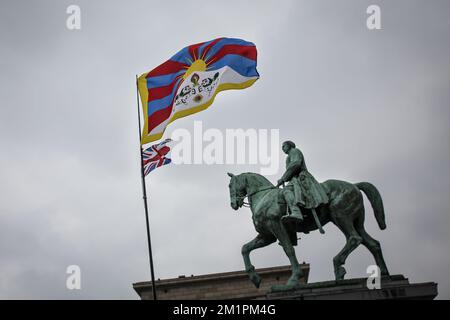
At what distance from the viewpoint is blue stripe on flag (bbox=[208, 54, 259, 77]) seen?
62.1 feet

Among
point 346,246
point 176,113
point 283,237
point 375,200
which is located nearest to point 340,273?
point 346,246

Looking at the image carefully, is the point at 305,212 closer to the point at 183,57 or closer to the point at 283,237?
the point at 283,237

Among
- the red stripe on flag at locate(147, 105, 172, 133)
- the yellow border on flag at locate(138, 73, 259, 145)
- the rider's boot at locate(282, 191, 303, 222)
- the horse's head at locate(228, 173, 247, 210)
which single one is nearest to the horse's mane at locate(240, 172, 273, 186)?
→ the horse's head at locate(228, 173, 247, 210)

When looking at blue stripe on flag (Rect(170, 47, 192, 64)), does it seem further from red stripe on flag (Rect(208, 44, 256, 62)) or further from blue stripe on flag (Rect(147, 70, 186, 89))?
red stripe on flag (Rect(208, 44, 256, 62))

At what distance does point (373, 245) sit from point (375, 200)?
1.32 m

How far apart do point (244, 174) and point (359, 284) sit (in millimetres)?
4763

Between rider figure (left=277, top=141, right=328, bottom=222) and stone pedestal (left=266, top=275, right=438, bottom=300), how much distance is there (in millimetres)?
1912

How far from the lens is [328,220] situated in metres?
15.6

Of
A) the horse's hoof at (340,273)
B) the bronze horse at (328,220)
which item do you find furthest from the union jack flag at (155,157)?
the horse's hoof at (340,273)

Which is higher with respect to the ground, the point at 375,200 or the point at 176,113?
the point at 176,113
